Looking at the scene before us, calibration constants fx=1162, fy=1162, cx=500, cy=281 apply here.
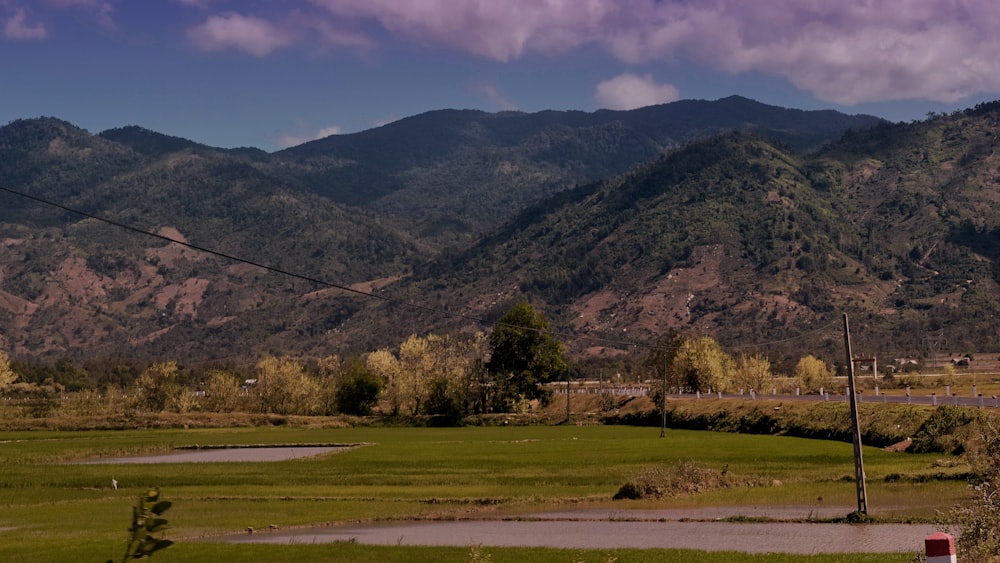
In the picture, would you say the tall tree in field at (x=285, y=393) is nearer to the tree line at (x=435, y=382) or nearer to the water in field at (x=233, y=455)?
the tree line at (x=435, y=382)

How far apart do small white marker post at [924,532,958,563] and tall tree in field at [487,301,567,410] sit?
443 feet

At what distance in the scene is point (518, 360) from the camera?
15350cm

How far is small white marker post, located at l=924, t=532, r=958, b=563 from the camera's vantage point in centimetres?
1530

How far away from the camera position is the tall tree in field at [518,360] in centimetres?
15225

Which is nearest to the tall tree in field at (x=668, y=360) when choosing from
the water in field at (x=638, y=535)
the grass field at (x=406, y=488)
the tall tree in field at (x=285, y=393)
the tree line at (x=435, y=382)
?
the tree line at (x=435, y=382)

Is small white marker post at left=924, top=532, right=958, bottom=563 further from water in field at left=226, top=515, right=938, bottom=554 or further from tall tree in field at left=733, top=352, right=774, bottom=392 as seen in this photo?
tall tree in field at left=733, top=352, right=774, bottom=392


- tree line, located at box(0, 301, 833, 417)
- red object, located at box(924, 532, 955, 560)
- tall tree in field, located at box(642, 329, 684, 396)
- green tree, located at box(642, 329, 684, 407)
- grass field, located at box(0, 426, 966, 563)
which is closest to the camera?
red object, located at box(924, 532, 955, 560)

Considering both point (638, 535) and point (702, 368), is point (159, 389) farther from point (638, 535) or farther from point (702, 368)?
point (638, 535)

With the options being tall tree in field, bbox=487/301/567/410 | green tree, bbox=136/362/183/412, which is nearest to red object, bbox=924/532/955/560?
tall tree in field, bbox=487/301/567/410

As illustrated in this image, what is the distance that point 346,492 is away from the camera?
59906 mm

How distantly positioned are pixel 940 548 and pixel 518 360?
13828 centimetres

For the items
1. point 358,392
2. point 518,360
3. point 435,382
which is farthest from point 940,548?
point 358,392

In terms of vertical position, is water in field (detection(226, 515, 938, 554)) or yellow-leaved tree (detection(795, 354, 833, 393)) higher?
yellow-leaved tree (detection(795, 354, 833, 393))

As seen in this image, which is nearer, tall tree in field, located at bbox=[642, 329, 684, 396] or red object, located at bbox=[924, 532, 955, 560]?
red object, located at bbox=[924, 532, 955, 560]
